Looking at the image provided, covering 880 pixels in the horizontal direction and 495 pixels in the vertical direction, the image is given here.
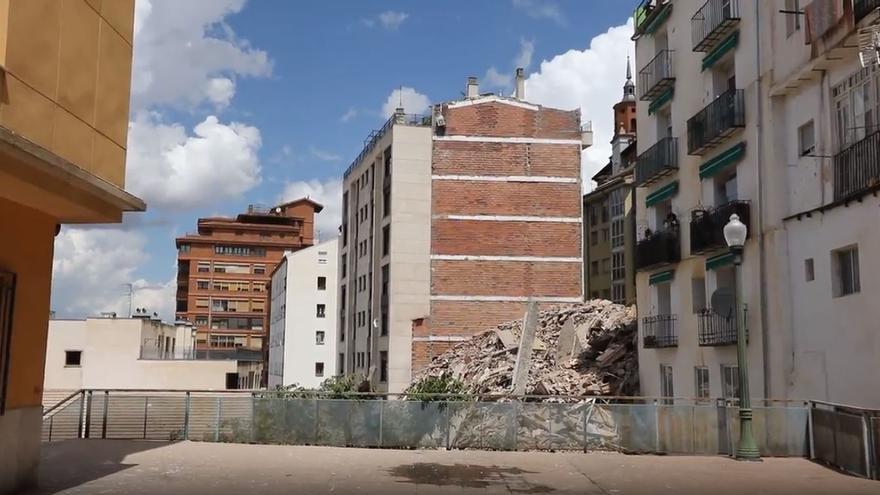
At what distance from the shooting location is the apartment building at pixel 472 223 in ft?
156

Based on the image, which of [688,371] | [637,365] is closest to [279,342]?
[637,365]

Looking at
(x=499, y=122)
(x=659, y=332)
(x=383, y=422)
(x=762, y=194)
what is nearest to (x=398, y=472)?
(x=383, y=422)

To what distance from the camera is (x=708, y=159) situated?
2488cm

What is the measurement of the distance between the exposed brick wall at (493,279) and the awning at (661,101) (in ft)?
62.9

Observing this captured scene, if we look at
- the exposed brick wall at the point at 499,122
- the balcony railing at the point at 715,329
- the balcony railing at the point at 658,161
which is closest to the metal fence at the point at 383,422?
the balcony railing at the point at 715,329

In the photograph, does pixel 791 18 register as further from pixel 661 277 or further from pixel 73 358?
pixel 73 358

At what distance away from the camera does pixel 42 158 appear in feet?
30.0

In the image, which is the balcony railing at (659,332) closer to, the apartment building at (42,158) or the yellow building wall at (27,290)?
the apartment building at (42,158)

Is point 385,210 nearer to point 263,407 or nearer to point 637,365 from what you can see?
point 637,365

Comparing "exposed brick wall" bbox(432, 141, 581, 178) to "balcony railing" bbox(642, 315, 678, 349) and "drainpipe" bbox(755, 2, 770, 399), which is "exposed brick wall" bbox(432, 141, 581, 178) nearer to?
"balcony railing" bbox(642, 315, 678, 349)

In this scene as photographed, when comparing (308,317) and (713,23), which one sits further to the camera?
(308,317)

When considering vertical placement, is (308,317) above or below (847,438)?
above

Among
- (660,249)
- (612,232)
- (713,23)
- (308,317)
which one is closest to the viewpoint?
(713,23)

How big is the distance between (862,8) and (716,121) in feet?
22.9
